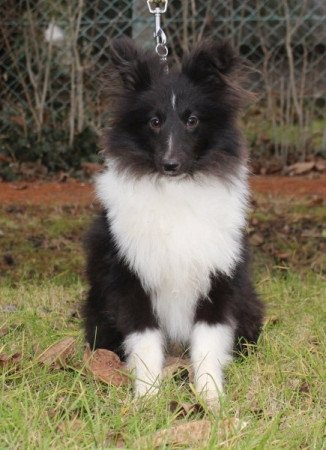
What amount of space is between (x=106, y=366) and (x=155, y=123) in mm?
1218

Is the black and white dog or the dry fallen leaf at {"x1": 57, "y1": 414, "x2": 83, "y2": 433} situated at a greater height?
the black and white dog

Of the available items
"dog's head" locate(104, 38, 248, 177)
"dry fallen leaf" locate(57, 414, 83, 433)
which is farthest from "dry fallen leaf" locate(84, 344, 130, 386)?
"dog's head" locate(104, 38, 248, 177)

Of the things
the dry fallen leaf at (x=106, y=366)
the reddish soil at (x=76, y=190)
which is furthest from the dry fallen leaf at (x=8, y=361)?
the reddish soil at (x=76, y=190)

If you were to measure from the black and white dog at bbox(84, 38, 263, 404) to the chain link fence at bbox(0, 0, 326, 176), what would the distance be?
4.65 metres

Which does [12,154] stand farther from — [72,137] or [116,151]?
[116,151]

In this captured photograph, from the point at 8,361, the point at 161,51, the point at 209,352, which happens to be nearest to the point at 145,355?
the point at 209,352

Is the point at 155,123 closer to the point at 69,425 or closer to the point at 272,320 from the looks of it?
the point at 69,425

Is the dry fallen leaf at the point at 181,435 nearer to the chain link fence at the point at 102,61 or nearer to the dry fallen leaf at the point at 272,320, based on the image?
the dry fallen leaf at the point at 272,320

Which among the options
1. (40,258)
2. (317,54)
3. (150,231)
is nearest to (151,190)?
(150,231)

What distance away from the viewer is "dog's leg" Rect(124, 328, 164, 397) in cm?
434

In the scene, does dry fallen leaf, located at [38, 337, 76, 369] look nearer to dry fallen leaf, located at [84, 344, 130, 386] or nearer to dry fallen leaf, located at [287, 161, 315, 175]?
dry fallen leaf, located at [84, 344, 130, 386]

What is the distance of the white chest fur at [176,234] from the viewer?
4.37 m

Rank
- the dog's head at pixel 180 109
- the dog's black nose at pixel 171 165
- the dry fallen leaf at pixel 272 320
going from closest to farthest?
the dog's black nose at pixel 171 165 → the dog's head at pixel 180 109 → the dry fallen leaf at pixel 272 320

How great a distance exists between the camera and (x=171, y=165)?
4.25 metres
